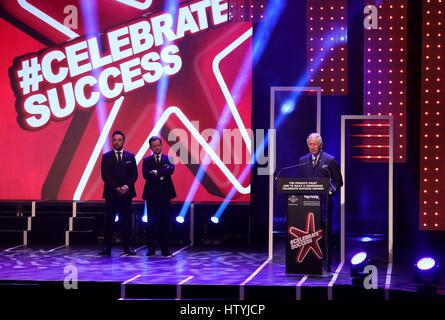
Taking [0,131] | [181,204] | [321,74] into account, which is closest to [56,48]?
[0,131]

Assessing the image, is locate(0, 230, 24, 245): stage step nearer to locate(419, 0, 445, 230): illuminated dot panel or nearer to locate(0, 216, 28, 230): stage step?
locate(0, 216, 28, 230): stage step

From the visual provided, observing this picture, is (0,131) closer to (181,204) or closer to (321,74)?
(181,204)

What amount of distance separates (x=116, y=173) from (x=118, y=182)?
0.12 meters

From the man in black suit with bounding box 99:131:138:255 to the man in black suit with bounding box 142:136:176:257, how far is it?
0.23 m

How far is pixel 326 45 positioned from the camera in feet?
39.4

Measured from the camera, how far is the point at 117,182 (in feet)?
36.7

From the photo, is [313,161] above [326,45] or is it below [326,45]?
below

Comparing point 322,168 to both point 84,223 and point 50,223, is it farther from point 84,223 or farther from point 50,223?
point 50,223

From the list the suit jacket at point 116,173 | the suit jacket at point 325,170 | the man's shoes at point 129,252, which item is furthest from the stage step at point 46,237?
the suit jacket at point 325,170

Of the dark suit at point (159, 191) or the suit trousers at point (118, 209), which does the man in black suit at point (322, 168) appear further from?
the suit trousers at point (118, 209)

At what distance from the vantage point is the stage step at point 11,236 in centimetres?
1270

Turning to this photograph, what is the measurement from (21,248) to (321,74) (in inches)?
192

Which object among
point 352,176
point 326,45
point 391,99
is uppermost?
point 326,45

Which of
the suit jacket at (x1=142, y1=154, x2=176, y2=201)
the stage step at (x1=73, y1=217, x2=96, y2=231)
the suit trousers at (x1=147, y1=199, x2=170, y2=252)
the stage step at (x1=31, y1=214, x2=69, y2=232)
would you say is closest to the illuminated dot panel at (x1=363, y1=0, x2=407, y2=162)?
the suit jacket at (x1=142, y1=154, x2=176, y2=201)
